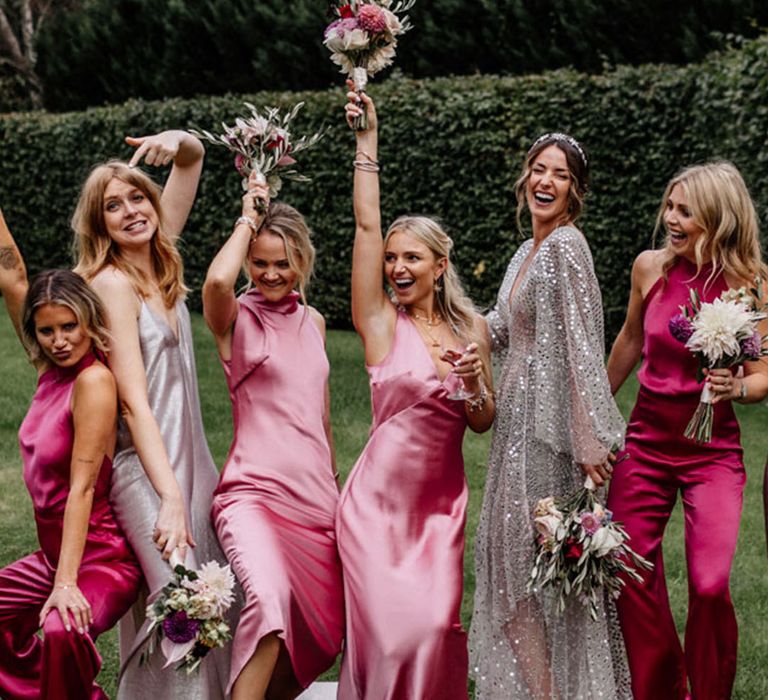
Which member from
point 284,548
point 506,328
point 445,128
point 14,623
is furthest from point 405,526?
point 445,128

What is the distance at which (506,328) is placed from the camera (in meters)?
5.19

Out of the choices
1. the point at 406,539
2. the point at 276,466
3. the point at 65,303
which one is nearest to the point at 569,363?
the point at 406,539

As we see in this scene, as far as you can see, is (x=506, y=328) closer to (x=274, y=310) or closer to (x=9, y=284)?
(x=274, y=310)

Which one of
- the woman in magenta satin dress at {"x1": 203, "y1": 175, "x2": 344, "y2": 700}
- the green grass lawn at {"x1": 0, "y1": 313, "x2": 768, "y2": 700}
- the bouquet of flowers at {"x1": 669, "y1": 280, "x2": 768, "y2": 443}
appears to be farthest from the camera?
the green grass lawn at {"x1": 0, "y1": 313, "x2": 768, "y2": 700}

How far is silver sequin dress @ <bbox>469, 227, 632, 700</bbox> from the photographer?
192 inches

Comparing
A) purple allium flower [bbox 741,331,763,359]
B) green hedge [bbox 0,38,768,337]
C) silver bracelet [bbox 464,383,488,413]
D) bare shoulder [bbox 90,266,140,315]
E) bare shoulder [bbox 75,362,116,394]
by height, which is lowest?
silver bracelet [bbox 464,383,488,413]

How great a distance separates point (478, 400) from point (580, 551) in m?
0.67

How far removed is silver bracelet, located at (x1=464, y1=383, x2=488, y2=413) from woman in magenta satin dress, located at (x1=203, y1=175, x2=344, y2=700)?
61cm

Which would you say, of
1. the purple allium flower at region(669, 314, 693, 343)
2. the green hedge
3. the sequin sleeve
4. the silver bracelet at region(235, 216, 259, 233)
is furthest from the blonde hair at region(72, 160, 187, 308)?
the green hedge

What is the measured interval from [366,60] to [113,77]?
62.4ft

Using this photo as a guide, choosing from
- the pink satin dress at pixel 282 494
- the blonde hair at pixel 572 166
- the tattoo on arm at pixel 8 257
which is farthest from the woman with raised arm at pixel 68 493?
the blonde hair at pixel 572 166

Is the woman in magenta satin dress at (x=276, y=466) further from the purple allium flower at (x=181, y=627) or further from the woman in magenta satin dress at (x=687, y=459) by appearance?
the woman in magenta satin dress at (x=687, y=459)

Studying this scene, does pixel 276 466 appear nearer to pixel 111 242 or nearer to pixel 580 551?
pixel 111 242

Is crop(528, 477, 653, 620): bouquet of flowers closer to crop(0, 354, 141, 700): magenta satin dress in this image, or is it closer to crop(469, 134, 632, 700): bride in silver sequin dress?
crop(469, 134, 632, 700): bride in silver sequin dress
